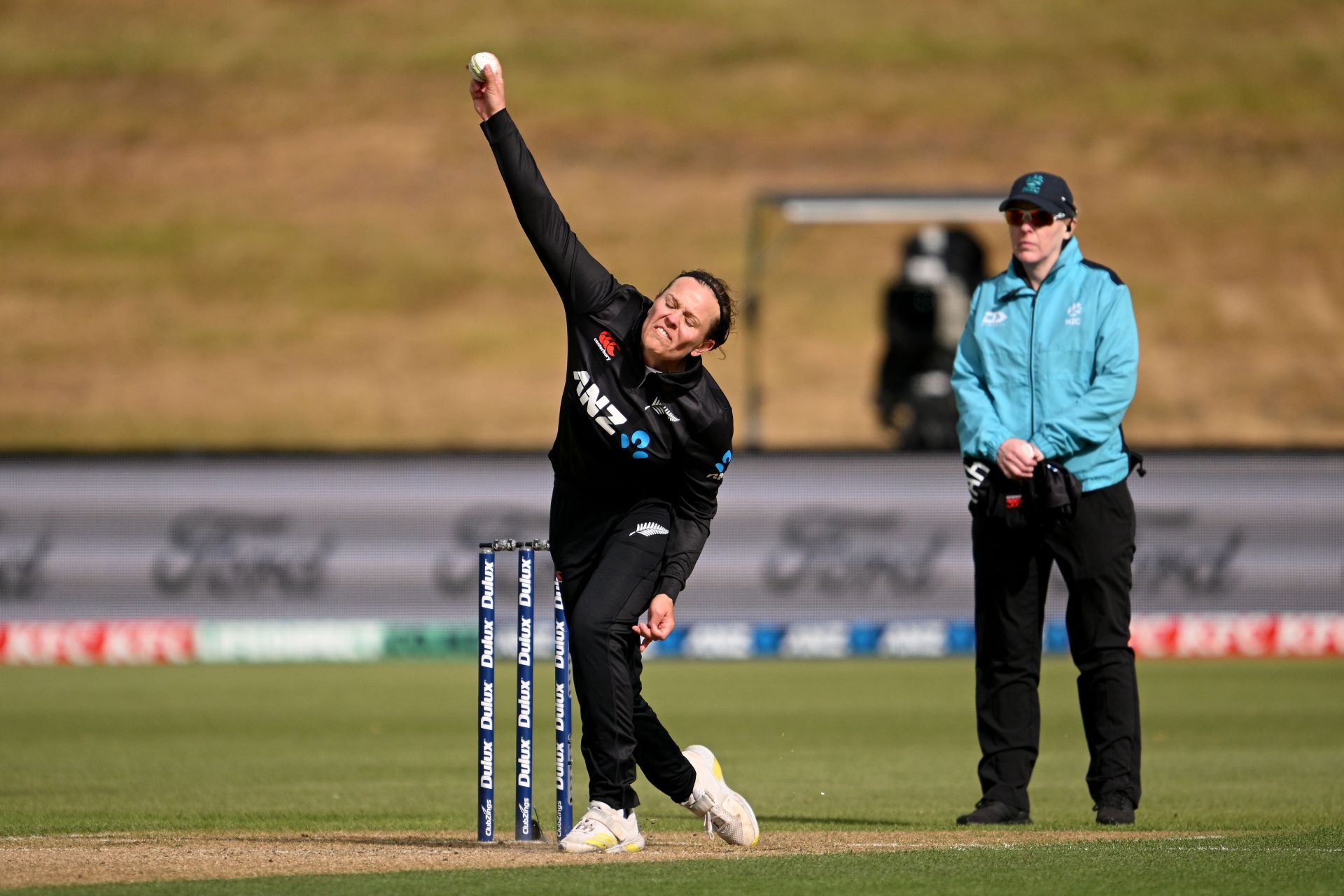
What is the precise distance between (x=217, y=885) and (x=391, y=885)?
533 millimetres

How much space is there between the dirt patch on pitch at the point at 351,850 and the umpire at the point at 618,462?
0.36m

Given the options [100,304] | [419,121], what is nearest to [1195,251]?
[419,121]

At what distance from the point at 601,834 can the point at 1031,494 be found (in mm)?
2304

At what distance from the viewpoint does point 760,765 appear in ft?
36.7

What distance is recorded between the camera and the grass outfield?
7.00 meters

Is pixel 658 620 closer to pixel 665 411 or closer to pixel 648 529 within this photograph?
pixel 648 529

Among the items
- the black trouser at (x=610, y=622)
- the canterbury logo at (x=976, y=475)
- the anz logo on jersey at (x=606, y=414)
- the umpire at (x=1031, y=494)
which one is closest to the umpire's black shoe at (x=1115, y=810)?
the umpire at (x=1031, y=494)

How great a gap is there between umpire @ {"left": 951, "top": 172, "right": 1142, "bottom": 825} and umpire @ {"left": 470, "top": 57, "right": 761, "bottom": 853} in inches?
64.2

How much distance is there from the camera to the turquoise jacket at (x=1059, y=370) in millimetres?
8570

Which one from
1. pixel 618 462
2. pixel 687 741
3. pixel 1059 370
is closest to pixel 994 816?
pixel 1059 370

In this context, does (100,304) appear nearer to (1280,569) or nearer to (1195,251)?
(1195,251)

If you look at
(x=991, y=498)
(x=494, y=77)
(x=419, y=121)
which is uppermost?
(x=419, y=121)

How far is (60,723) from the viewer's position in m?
13.2

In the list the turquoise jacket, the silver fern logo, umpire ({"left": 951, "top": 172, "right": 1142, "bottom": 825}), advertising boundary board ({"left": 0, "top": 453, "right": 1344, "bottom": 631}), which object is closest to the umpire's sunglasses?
umpire ({"left": 951, "top": 172, "right": 1142, "bottom": 825})
